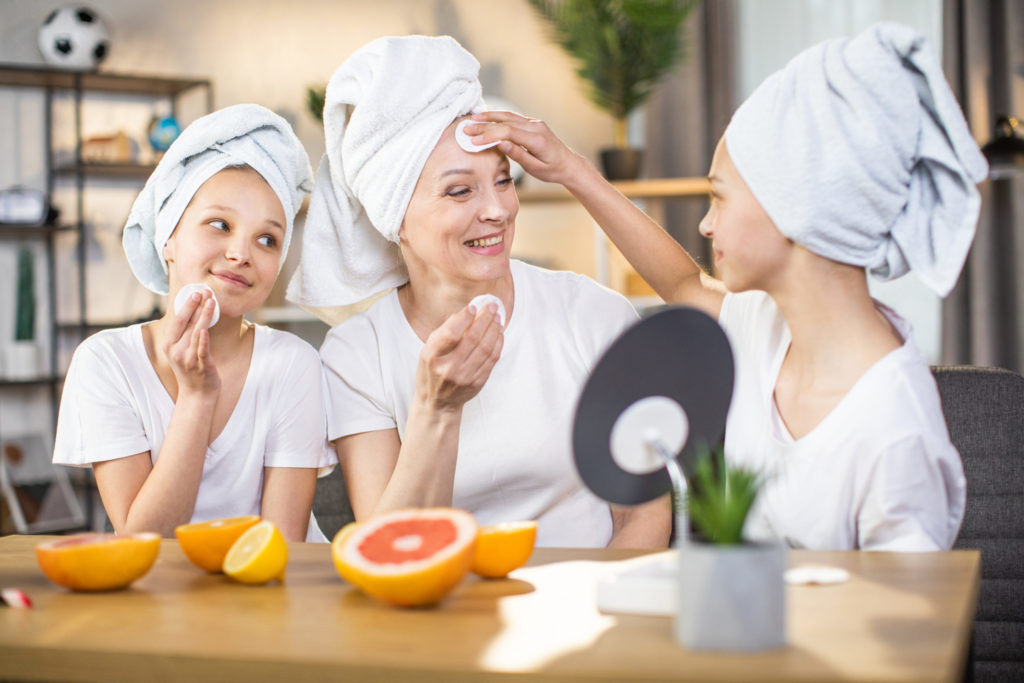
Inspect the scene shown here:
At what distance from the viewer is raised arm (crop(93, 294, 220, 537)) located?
1494 millimetres

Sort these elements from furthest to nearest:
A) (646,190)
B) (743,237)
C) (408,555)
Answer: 1. (646,190)
2. (743,237)
3. (408,555)

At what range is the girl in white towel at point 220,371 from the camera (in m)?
1.60

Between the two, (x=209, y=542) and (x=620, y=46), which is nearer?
(x=209, y=542)

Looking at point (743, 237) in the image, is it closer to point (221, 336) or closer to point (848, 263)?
point (848, 263)

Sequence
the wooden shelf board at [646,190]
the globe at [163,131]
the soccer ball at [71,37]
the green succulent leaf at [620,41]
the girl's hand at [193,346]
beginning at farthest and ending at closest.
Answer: the globe at [163,131] → the soccer ball at [71,37] → the wooden shelf board at [646,190] → the green succulent leaf at [620,41] → the girl's hand at [193,346]

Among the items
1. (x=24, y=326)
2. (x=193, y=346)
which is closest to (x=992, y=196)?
(x=193, y=346)

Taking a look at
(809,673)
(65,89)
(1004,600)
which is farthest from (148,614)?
(65,89)

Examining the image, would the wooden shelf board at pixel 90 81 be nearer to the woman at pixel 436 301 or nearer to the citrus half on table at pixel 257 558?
the woman at pixel 436 301

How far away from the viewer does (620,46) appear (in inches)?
160

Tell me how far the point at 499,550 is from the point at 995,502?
1.11 metres

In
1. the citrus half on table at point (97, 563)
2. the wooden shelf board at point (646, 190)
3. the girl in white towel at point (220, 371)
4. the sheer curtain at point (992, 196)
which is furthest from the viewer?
the wooden shelf board at point (646, 190)

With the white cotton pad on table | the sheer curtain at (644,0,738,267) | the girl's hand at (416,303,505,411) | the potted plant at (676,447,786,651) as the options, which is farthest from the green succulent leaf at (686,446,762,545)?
the sheer curtain at (644,0,738,267)

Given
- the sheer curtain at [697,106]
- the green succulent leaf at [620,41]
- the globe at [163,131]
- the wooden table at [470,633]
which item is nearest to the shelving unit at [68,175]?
the globe at [163,131]

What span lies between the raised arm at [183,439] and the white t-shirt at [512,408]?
25 cm
